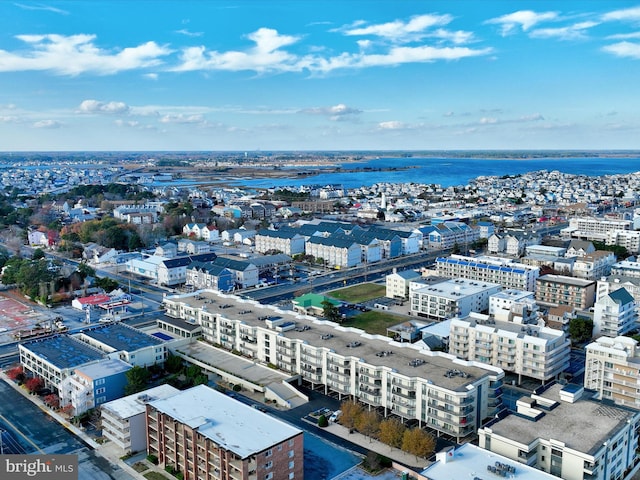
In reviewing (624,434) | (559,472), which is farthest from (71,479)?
(624,434)

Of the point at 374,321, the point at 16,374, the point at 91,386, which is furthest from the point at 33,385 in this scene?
the point at 374,321

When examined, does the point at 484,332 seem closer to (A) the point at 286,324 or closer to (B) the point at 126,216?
(A) the point at 286,324

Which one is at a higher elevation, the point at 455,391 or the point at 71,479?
the point at 455,391

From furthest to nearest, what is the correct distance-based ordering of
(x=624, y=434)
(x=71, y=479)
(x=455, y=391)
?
(x=455, y=391)
(x=624, y=434)
(x=71, y=479)

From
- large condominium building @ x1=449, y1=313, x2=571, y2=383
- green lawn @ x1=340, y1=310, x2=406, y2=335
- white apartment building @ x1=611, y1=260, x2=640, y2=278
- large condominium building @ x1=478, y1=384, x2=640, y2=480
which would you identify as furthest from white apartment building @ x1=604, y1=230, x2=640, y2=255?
large condominium building @ x1=478, y1=384, x2=640, y2=480

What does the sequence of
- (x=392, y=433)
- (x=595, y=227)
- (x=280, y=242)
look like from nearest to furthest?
1. (x=392, y=433)
2. (x=280, y=242)
3. (x=595, y=227)

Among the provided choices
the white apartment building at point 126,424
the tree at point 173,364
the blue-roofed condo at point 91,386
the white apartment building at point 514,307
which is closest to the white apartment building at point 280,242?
the white apartment building at point 514,307

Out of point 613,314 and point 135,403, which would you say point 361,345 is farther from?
point 613,314
